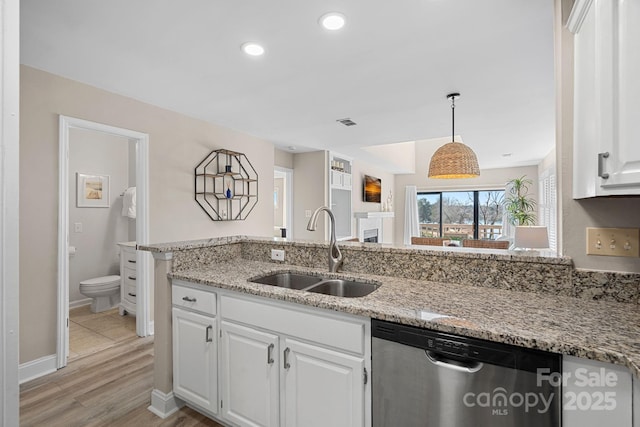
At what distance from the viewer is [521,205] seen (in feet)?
20.6

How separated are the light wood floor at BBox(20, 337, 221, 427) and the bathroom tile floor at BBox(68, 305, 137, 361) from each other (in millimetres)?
188

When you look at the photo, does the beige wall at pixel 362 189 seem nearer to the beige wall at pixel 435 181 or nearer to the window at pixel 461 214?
the beige wall at pixel 435 181

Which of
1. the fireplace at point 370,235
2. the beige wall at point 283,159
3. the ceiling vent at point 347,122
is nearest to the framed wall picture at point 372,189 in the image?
the fireplace at point 370,235

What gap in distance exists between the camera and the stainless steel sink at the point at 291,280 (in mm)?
1907

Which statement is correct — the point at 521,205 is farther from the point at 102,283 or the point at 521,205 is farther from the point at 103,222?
the point at 103,222

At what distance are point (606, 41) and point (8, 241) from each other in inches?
72.2

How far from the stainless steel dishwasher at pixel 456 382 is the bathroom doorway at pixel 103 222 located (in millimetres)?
2729

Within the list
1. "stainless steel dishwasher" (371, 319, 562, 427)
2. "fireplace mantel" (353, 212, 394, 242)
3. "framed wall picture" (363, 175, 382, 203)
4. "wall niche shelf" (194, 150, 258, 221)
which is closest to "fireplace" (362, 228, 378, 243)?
"fireplace mantel" (353, 212, 394, 242)

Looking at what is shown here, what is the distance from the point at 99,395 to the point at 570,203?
3002mm

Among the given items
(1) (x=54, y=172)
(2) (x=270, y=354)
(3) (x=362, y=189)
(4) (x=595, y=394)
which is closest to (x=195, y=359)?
(2) (x=270, y=354)

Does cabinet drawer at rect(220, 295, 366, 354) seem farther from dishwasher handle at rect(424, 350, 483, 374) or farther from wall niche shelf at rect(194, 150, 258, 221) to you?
wall niche shelf at rect(194, 150, 258, 221)

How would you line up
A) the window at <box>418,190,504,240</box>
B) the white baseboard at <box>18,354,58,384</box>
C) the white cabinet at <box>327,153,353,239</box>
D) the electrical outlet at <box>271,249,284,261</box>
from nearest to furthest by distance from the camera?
the electrical outlet at <box>271,249,284,261</box> < the white baseboard at <box>18,354,58,384</box> < the white cabinet at <box>327,153,353,239</box> < the window at <box>418,190,504,240</box>

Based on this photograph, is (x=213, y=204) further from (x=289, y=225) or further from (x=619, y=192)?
(x=619, y=192)

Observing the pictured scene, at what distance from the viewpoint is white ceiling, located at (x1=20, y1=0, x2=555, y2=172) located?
1709 millimetres
